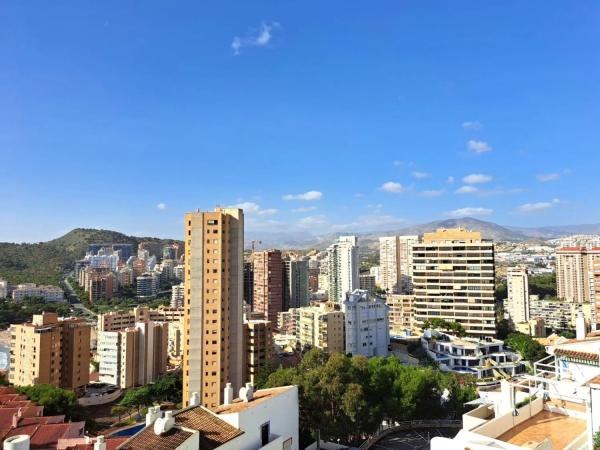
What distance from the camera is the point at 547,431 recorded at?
7602mm

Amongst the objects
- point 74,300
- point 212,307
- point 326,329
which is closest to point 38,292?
point 74,300

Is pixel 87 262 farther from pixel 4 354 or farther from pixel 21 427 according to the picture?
pixel 21 427

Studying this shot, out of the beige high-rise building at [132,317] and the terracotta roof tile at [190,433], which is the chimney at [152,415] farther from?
the beige high-rise building at [132,317]

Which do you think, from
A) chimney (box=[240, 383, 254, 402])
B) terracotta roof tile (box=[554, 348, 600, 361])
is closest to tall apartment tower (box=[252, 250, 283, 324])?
chimney (box=[240, 383, 254, 402])

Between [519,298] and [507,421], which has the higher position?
[507,421]

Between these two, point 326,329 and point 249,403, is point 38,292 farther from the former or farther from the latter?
point 249,403

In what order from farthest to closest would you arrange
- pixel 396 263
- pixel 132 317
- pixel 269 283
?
pixel 396 263, pixel 269 283, pixel 132 317

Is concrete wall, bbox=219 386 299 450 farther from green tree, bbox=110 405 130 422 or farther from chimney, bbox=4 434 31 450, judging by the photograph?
green tree, bbox=110 405 130 422

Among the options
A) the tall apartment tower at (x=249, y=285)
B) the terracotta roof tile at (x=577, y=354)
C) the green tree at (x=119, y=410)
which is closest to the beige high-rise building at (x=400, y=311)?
the tall apartment tower at (x=249, y=285)

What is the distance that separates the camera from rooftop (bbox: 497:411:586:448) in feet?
23.5

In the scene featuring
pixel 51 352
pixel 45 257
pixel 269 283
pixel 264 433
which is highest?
pixel 45 257

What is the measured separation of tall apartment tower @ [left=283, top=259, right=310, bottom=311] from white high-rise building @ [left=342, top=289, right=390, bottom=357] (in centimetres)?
2967

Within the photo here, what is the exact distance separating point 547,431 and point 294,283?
65222 mm

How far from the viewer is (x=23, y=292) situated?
7550 cm
